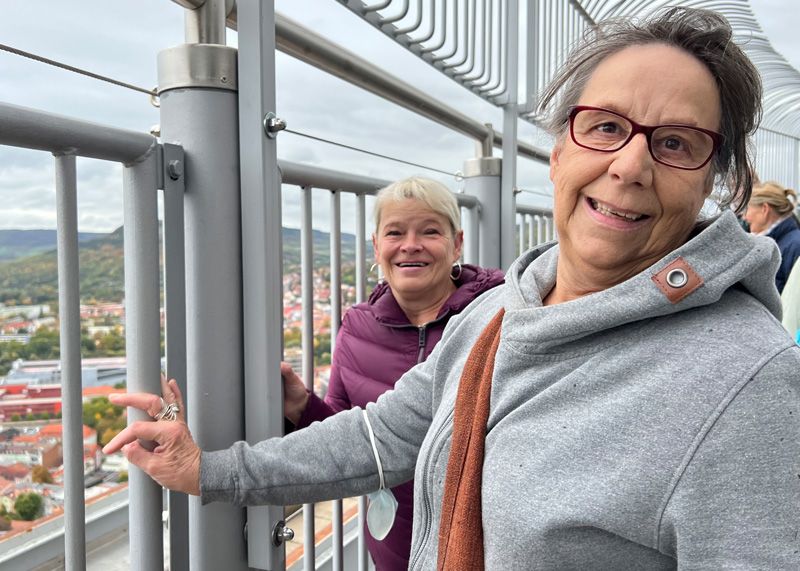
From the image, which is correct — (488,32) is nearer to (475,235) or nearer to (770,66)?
(475,235)

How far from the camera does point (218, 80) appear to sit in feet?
4.61

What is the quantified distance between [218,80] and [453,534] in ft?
3.24

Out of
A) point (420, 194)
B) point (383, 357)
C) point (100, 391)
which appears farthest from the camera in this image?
point (420, 194)

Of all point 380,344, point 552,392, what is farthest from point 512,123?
point 552,392

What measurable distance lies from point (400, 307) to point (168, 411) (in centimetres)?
94

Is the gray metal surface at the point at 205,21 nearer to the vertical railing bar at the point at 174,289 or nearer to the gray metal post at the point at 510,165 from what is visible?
the vertical railing bar at the point at 174,289

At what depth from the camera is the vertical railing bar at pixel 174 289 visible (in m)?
1.36

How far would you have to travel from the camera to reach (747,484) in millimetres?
893

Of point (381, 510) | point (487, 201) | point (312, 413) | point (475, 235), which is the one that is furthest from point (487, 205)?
point (381, 510)

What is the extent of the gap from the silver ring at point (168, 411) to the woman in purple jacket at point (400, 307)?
658mm

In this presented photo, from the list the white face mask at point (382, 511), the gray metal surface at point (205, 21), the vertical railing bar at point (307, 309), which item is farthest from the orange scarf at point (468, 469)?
the gray metal surface at point (205, 21)

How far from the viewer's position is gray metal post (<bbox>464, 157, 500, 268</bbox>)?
3.46 m

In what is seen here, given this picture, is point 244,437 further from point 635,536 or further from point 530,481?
point 635,536

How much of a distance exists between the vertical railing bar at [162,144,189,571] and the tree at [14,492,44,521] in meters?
0.31
